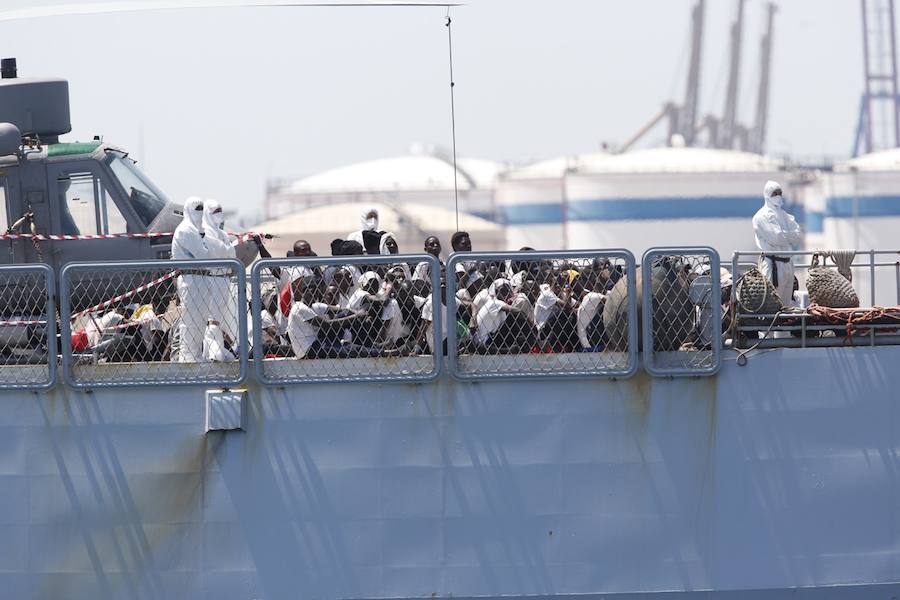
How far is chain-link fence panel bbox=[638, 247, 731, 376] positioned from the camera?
33.0 feet

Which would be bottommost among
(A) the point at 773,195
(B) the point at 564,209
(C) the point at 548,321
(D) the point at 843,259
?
(B) the point at 564,209

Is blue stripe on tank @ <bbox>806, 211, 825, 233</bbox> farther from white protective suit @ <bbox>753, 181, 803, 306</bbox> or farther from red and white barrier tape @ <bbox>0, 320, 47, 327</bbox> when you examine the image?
red and white barrier tape @ <bbox>0, 320, 47, 327</bbox>

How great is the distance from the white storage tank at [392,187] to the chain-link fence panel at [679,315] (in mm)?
64626

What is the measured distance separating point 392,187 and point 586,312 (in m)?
72.0

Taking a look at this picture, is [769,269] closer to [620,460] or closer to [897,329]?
[897,329]

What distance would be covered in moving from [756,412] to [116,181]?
6.35m

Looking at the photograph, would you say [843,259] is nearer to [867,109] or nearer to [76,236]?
[76,236]

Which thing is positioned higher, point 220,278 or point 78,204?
point 78,204

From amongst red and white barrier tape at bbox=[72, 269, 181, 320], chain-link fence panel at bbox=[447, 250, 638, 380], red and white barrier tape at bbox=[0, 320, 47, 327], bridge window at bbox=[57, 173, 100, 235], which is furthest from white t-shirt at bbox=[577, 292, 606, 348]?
bridge window at bbox=[57, 173, 100, 235]

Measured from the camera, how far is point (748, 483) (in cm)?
1012

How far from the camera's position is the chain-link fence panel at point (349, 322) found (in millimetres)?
10031

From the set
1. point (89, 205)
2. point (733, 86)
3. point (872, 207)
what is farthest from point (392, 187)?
point (89, 205)

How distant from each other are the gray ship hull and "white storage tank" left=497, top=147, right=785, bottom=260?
50425mm

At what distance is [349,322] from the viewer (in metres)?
10.3
